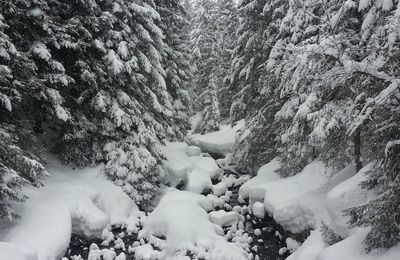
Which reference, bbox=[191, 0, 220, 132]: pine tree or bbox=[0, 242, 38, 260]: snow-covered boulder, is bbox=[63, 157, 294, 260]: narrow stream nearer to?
bbox=[0, 242, 38, 260]: snow-covered boulder

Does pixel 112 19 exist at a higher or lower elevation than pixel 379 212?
higher

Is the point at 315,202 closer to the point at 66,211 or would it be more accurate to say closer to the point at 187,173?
the point at 66,211

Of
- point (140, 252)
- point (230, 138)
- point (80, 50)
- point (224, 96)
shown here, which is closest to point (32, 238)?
point (140, 252)

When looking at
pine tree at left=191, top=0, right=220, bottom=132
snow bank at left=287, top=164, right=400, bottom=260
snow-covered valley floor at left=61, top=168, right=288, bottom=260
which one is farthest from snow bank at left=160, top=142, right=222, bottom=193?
pine tree at left=191, top=0, right=220, bottom=132

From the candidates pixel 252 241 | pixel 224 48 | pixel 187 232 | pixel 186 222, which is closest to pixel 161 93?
pixel 186 222

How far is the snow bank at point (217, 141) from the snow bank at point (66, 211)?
458 inches

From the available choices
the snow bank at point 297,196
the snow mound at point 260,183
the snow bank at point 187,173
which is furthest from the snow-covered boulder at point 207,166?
the snow bank at point 297,196

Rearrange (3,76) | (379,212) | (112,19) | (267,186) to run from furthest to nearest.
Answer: (267,186)
(112,19)
(3,76)
(379,212)

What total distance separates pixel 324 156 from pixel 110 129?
6.91 metres

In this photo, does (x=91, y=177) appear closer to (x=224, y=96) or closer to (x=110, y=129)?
(x=110, y=129)

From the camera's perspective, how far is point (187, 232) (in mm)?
10930

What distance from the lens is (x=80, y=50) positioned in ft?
39.3

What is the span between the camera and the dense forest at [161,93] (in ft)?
22.4

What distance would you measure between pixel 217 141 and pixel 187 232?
14.1 metres
